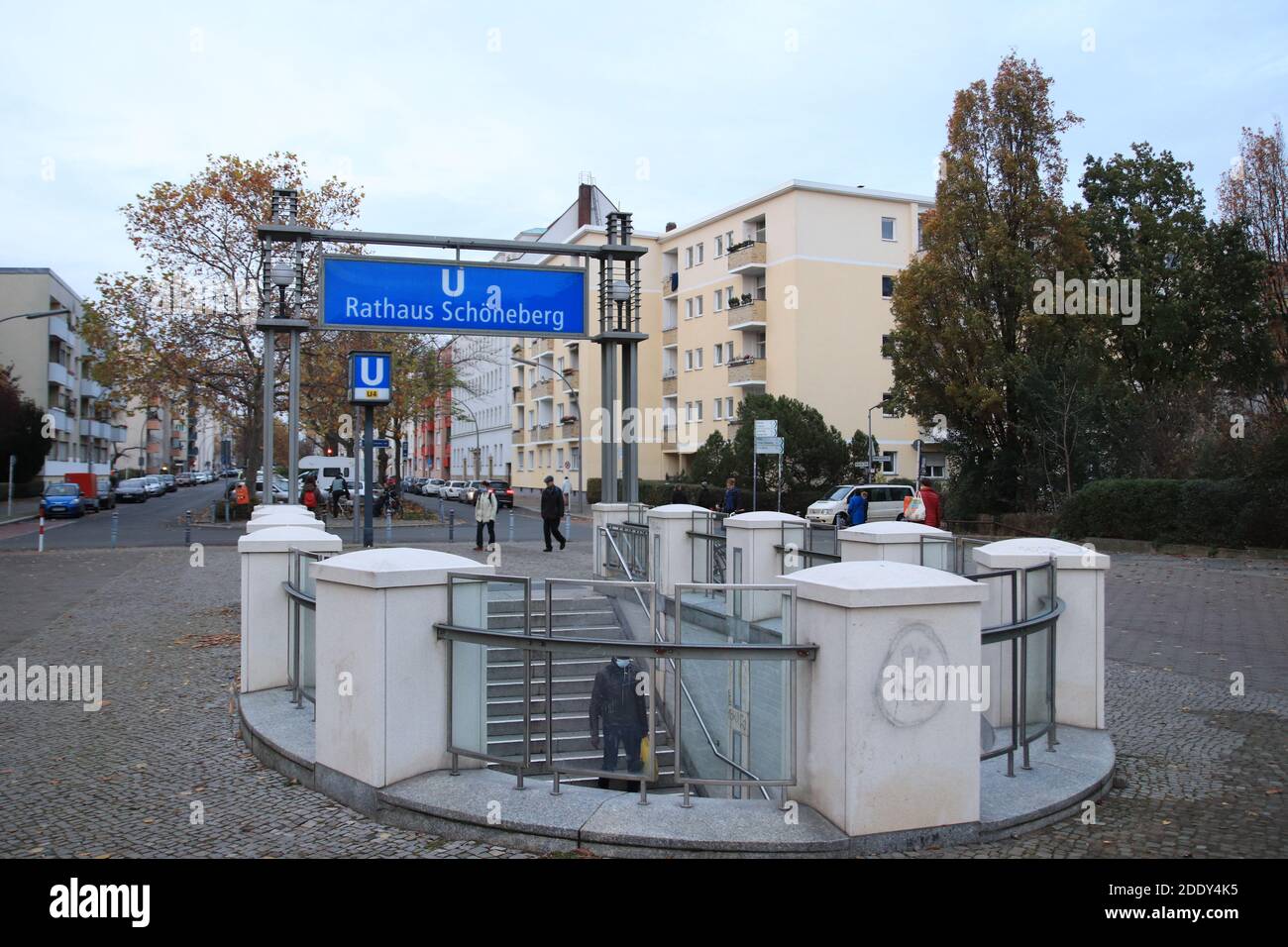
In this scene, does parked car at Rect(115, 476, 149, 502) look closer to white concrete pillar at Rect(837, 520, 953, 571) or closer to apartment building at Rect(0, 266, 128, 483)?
apartment building at Rect(0, 266, 128, 483)

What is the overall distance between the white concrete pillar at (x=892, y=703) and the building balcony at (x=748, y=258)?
160 ft

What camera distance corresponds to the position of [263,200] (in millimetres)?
37125

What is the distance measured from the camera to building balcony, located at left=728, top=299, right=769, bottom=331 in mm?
52531

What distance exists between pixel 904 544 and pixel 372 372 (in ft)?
46.1

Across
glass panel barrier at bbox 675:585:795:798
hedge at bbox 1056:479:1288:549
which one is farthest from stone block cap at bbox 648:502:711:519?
hedge at bbox 1056:479:1288:549

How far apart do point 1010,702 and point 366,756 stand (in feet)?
12.0

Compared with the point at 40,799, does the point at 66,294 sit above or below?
above

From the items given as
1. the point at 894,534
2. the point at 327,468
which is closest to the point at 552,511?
the point at 894,534

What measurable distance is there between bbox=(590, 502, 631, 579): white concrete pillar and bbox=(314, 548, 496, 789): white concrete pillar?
11096mm

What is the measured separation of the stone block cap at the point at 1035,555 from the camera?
23.4 ft

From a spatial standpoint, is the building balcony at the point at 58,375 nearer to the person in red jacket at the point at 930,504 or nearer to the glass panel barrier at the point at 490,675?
the person in red jacket at the point at 930,504

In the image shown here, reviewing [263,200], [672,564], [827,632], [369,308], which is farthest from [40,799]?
[263,200]

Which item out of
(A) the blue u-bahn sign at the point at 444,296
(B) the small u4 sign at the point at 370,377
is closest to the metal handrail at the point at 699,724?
(A) the blue u-bahn sign at the point at 444,296

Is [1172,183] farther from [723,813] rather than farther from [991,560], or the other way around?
[723,813]
